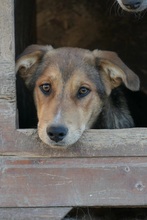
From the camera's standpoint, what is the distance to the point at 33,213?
5.23m

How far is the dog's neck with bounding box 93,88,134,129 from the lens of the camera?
5.80 meters

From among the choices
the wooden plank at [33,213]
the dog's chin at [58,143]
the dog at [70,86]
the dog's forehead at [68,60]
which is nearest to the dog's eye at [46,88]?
the dog at [70,86]

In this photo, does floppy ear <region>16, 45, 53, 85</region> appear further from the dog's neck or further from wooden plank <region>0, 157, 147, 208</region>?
wooden plank <region>0, 157, 147, 208</region>

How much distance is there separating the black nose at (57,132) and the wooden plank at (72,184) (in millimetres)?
312

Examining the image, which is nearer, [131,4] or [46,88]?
[46,88]

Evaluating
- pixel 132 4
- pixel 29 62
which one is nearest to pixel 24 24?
pixel 29 62

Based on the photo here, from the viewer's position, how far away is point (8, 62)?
5.19 m

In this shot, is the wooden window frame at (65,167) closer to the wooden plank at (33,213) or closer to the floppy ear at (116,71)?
the wooden plank at (33,213)

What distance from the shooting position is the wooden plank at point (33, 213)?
5.21 m

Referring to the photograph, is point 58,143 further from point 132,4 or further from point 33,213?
point 132,4

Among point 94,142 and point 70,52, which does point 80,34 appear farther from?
point 94,142

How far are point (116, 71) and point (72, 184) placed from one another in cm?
104

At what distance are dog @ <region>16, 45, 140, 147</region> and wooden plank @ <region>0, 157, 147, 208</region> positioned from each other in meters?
0.29

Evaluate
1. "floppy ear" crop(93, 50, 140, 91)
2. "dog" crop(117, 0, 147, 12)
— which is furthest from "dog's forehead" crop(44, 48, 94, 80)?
"dog" crop(117, 0, 147, 12)
